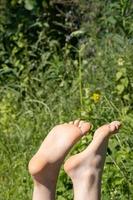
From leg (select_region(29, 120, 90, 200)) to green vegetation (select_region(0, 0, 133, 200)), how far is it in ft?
2.50

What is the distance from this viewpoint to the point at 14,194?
5215mm

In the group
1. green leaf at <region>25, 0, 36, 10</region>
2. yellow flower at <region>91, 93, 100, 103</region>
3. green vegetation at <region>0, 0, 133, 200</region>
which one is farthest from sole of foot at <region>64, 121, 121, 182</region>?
green leaf at <region>25, 0, 36, 10</region>

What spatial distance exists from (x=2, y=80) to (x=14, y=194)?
243 centimetres

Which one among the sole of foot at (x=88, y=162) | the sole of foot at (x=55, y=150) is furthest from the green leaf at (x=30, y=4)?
the sole of foot at (x=88, y=162)

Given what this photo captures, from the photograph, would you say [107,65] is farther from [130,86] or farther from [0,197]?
[0,197]

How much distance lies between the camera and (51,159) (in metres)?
3.89

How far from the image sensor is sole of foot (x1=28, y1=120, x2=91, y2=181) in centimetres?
385

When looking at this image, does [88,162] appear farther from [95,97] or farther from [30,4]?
[30,4]

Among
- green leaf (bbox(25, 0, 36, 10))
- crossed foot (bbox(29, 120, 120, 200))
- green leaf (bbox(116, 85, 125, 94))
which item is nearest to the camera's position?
crossed foot (bbox(29, 120, 120, 200))

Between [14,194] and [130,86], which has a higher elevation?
[130,86]

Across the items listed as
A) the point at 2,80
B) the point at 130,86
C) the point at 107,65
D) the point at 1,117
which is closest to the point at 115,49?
the point at 107,65

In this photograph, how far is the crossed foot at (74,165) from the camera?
3799mm

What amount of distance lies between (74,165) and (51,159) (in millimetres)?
117

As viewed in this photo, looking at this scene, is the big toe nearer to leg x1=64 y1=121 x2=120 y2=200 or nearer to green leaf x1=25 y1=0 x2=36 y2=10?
leg x1=64 y1=121 x2=120 y2=200
